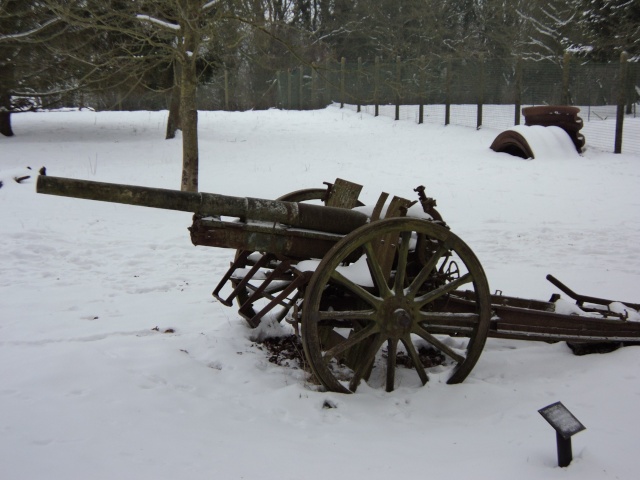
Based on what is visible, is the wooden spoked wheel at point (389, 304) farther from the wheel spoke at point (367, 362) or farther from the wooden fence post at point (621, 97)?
the wooden fence post at point (621, 97)

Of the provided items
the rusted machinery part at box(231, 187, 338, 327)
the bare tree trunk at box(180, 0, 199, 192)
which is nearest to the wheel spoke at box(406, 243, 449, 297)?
the rusted machinery part at box(231, 187, 338, 327)

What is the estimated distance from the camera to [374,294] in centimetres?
415

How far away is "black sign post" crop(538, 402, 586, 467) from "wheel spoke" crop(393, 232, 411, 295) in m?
1.25

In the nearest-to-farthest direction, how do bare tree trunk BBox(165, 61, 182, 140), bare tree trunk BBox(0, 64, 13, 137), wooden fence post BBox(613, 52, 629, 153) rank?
wooden fence post BBox(613, 52, 629, 153)
bare tree trunk BBox(0, 64, 13, 137)
bare tree trunk BBox(165, 61, 182, 140)

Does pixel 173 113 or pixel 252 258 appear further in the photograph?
pixel 173 113

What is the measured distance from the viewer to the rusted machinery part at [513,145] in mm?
14023

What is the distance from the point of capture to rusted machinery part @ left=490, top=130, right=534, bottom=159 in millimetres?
14023

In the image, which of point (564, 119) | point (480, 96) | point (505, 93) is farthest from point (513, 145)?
point (505, 93)

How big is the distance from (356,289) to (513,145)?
1169 centimetres

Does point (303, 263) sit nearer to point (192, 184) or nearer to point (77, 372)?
point (77, 372)

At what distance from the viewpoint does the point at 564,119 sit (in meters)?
14.7

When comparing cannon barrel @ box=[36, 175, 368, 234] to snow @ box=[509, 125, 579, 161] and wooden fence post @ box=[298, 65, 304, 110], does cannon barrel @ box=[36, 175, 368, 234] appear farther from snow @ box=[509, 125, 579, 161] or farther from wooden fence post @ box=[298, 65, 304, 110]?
wooden fence post @ box=[298, 65, 304, 110]

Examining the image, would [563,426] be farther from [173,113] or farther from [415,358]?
[173,113]

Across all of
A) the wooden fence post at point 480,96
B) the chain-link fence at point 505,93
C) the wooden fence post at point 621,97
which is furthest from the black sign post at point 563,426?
the wooden fence post at point 480,96
